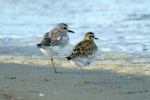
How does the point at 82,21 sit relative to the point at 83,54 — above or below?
below

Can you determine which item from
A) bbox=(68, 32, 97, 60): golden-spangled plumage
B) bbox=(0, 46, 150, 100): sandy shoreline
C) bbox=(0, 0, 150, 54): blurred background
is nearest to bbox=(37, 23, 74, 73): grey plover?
bbox=(0, 46, 150, 100): sandy shoreline

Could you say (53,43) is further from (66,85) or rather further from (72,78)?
(66,85)

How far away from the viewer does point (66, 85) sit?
29.4 feet

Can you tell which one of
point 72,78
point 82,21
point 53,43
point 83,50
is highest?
point 83,50

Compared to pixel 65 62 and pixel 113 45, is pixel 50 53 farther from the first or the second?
pixel 113 45

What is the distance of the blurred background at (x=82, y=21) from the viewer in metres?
13.0

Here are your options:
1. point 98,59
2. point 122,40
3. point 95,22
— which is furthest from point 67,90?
point 95,22

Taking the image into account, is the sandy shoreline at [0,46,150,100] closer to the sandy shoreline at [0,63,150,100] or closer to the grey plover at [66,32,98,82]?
the sandy shoreline at [0,63,150,100]

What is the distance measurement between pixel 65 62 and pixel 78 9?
8.36 m

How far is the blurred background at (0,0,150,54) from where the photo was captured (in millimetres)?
13047

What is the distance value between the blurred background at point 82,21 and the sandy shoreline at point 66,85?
2.20 metres

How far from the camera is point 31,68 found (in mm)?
10344

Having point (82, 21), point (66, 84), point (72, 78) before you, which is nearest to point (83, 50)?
point (72, 78)

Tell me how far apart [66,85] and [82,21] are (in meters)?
7.64
